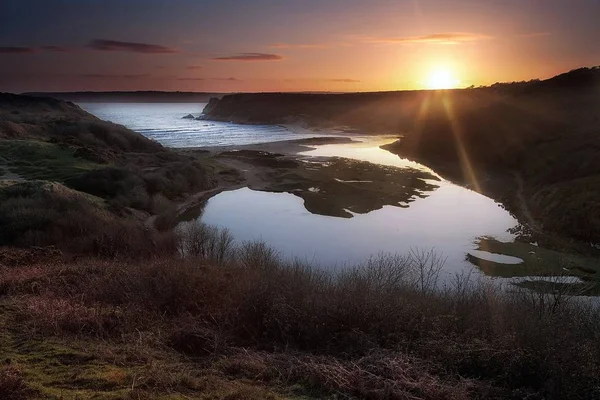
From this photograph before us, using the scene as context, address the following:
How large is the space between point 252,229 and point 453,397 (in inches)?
966

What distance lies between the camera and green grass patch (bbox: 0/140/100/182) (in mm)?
37188

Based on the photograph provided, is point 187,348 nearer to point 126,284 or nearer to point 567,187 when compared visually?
point 126,284

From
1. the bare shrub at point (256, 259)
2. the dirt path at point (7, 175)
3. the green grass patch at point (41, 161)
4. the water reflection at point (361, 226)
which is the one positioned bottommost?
the water reflection at point (361, 226)

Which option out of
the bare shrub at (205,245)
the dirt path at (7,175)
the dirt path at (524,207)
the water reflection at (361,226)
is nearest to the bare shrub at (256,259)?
the bare shrub at (205,245)

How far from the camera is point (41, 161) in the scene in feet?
134

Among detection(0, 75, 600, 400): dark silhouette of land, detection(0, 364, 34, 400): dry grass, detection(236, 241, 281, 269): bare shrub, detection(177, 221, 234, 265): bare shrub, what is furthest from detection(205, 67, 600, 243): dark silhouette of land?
detection(0, 364, 34, 400): dry grass

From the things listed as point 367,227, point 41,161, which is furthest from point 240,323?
point 41,161

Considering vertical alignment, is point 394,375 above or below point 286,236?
above

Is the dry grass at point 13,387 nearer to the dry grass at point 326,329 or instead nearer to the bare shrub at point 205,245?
the dry grass at point 326,329

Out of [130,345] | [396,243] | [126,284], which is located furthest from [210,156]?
[130,345]

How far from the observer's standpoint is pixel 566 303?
1534cm

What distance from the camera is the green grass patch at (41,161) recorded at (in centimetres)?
3719

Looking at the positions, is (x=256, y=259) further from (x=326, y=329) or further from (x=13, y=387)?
(x=13, y=387)

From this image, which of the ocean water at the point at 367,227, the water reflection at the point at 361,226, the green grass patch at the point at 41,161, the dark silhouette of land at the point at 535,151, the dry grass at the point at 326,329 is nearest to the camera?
the dry grass at the point at 326,329
